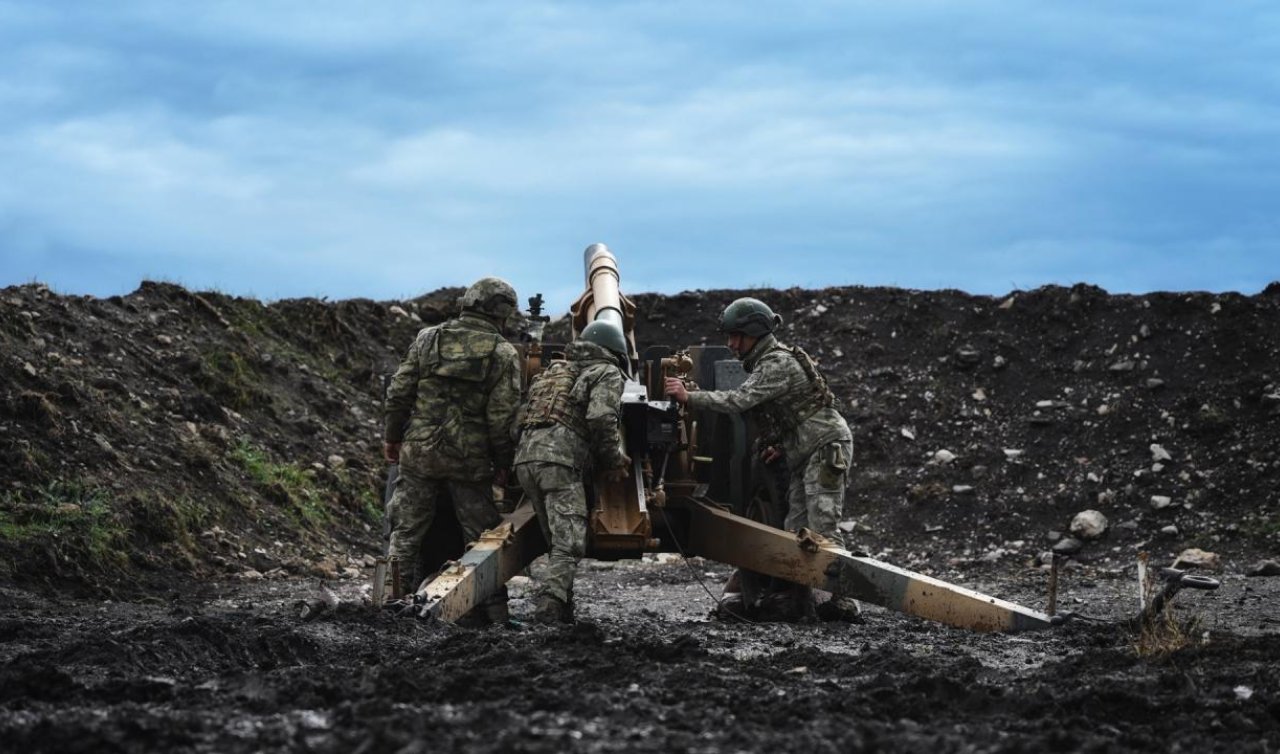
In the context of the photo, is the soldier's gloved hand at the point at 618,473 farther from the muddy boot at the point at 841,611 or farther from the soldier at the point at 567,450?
the muddy boot at the point at 841,611

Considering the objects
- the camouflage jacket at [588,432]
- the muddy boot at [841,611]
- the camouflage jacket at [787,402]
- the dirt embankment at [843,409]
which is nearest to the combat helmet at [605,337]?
the camouflage jacket at [588,432]

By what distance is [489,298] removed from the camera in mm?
11516

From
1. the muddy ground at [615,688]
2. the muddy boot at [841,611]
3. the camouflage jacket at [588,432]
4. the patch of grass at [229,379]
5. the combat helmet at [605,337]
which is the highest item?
the patch of grass at [229,379]

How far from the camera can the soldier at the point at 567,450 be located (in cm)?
1065

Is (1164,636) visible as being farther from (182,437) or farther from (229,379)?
(229,379)

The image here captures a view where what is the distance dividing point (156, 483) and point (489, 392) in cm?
561

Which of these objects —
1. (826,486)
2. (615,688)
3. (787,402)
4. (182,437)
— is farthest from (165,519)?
(615,688)

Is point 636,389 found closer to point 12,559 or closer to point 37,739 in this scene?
point 12,559

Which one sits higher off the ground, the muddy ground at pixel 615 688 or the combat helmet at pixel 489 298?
the combat helmet at pixel 489 298

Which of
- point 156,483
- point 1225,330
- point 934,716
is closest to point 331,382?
point 156,483

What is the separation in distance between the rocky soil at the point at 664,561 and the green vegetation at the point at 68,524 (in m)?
0.03

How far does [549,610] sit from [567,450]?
3.23ft

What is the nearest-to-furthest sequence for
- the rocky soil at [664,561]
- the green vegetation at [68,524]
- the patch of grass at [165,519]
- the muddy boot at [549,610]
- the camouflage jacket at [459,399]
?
the rocky soil at [664,561] → the muddy boot at [549,610] → the camouflage jacket at [459,399] → the green vegetation at [68,524] → the patch of grass at [165,519]

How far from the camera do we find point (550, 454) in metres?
10.7
